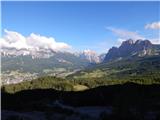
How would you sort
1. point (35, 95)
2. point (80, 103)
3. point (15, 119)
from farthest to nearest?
point (35, 95)
point (80, 103)
point (15, 119)

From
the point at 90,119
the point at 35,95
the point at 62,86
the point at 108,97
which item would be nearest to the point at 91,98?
the point at 108,97

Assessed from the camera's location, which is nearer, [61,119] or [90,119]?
[61,119]

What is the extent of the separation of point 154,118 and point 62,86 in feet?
515

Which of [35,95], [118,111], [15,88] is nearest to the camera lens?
[118,111]

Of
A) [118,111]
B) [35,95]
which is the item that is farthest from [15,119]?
[35,95]

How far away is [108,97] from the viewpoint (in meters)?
96.8

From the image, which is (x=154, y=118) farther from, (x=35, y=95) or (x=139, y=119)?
(x=35, y=95)

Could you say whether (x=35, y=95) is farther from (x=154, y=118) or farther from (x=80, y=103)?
(x=154, y=118)

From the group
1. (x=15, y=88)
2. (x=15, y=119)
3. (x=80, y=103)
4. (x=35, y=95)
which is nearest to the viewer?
(x=15, y=119)

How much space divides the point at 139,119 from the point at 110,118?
2.75 m

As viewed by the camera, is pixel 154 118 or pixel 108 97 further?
pixel 108 97

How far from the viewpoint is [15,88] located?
190375 millimetres

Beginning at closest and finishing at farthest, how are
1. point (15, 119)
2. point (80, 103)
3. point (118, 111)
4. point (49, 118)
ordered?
1. point (15, 119)
2. point (118, 111)
3. point (49, 118)
4. point (80, 103)

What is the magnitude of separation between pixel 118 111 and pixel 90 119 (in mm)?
7759
